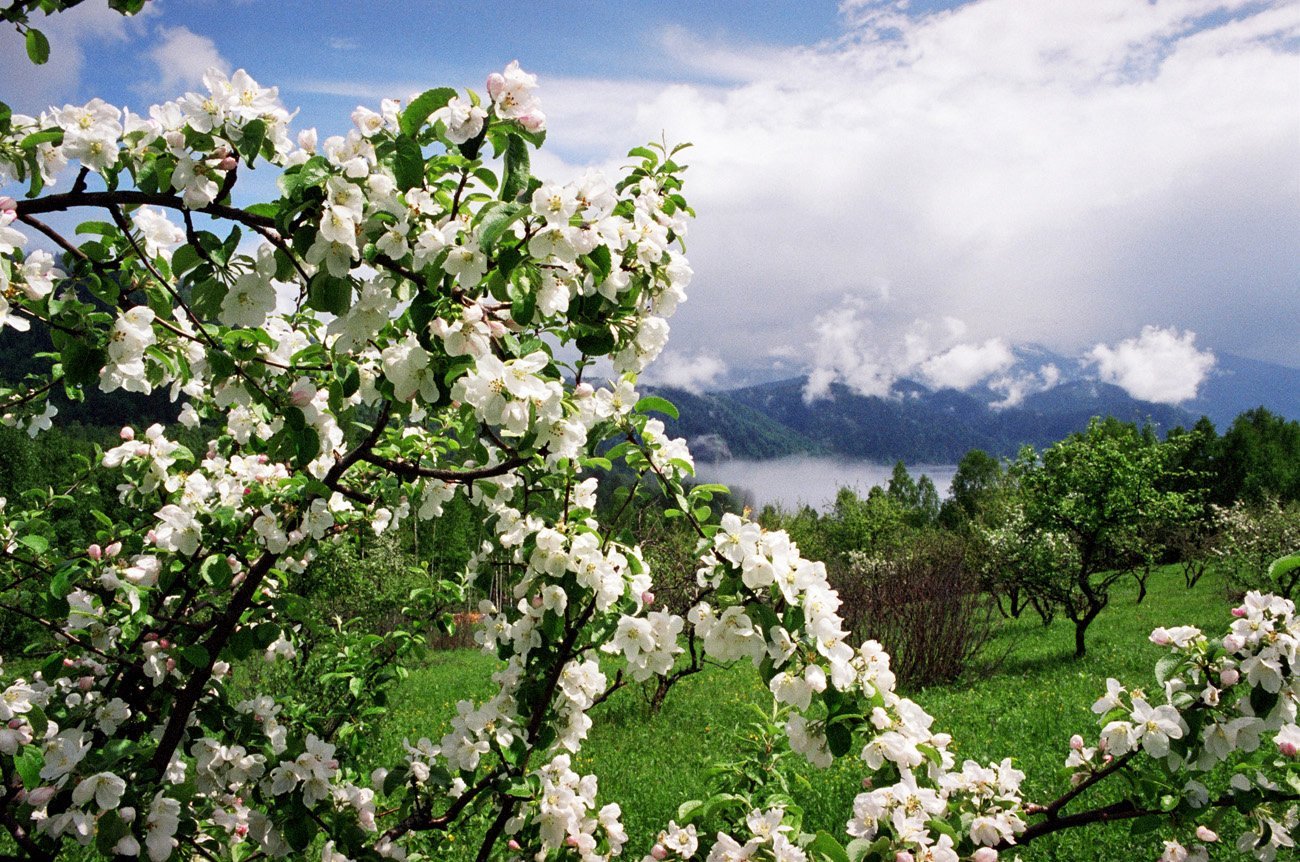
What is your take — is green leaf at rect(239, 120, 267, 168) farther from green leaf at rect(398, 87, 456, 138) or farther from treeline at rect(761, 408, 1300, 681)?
treeline at rect(761, 408, 1300, 681)

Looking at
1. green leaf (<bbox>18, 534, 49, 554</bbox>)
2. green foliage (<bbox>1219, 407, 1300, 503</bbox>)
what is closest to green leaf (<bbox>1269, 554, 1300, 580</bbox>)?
green leaf (<bbox>18, 534, 49, 554</bbox>)

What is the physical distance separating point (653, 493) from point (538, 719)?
31.6 inches

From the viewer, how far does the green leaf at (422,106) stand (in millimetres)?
1434

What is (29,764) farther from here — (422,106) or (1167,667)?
(1167,667)

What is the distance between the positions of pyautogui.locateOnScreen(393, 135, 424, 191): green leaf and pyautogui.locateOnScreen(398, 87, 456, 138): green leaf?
2cm

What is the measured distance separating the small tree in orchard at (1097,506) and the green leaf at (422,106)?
40.8ft

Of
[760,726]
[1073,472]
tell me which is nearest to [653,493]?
[760,726]

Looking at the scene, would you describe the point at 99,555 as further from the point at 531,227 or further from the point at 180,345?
the point at 531,227

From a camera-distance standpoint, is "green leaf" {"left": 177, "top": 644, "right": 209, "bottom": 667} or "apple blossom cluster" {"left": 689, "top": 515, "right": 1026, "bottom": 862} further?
"green leaf" {"left": 177, "top": 644, "right": 209, "bottom": 667}

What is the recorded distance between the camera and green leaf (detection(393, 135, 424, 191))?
148cm

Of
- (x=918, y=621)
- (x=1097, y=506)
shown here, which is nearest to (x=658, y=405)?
(x=918, y=621)

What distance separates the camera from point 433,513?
2453 millimetres

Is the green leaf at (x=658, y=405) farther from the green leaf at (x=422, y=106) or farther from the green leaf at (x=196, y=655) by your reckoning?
the green leaf at (x=196, y=655)

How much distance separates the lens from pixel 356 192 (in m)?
1.42
